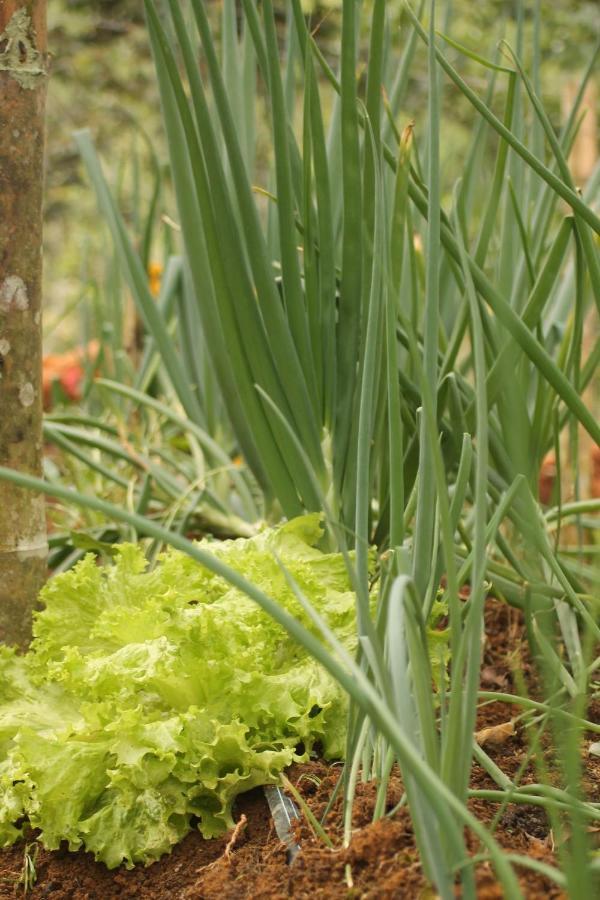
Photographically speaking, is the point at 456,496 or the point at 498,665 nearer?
the point at 456,496

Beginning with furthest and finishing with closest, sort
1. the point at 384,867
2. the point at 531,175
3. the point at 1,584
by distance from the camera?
the point at 531,175 → the point at 1,584 → the point at 384,867

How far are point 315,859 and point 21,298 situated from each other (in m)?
0.81

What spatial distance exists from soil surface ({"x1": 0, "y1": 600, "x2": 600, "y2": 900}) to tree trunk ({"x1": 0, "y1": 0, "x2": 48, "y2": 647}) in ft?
1.21

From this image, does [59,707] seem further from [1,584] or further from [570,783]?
[570,783]

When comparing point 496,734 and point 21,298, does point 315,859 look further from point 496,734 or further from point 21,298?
point 21,298

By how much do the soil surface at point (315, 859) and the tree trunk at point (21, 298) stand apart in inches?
14.6

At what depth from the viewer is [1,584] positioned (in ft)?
4.25

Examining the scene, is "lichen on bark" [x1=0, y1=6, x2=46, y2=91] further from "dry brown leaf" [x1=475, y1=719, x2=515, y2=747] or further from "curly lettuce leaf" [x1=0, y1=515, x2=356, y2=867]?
"dry brown leaf" [x1=475, y1=719, x2=515, y2=747]

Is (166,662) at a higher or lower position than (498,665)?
higher

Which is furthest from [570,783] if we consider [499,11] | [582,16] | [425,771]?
[499,11]

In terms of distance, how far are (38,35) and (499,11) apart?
177 inches

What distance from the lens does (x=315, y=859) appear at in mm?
828

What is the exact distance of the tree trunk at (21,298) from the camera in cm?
122

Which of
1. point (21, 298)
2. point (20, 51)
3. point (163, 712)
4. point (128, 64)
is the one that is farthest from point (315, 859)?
point (128, 64)
